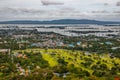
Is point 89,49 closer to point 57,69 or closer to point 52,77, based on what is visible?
point 57,69

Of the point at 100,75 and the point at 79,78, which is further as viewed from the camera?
the point at 100,75

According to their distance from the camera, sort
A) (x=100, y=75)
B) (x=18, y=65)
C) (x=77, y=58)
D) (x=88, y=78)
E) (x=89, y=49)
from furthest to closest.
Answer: (x=89, y=49) → (x=77, y=58) → (x=18, y=65) → (x=100, y=75) → (x=88, y=78)

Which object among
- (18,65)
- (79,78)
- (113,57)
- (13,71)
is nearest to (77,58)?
(113,57)

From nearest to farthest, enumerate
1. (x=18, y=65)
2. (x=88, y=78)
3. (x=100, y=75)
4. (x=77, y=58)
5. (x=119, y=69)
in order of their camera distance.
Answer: (x=88, y=78), (x=100, y=75), (x=119, y=69), (x=18, y=65), (x=77, y=58)

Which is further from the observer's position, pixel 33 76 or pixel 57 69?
pixel 57 69

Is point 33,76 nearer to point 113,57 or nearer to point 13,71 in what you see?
point 13,71

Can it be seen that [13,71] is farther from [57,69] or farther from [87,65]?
[87,65]

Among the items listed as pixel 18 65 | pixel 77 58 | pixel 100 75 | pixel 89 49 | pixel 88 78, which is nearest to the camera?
pixel 88 78

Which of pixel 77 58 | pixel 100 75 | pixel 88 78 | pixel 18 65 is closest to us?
pixel 88 78

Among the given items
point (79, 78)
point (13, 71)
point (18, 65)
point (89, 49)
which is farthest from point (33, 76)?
point (89, 49)
